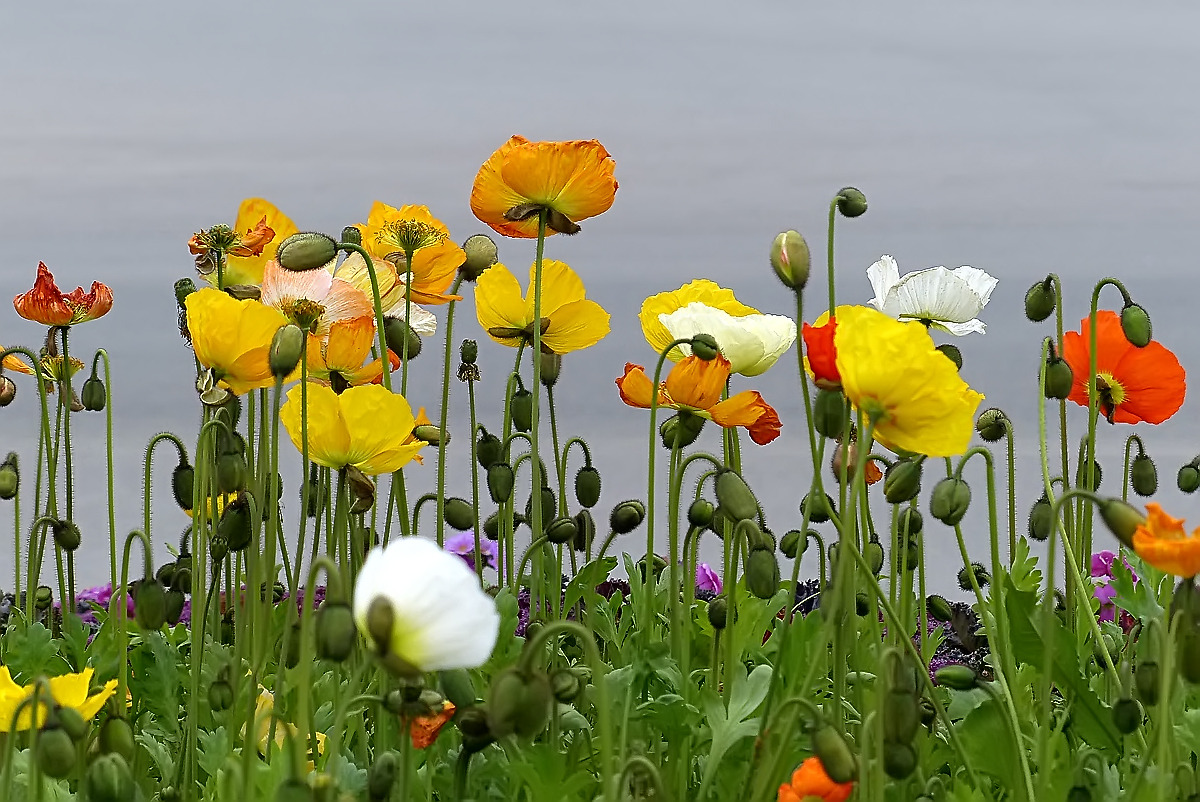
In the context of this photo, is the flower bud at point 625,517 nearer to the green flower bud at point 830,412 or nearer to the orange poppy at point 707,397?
the orange poppy at point 707,397

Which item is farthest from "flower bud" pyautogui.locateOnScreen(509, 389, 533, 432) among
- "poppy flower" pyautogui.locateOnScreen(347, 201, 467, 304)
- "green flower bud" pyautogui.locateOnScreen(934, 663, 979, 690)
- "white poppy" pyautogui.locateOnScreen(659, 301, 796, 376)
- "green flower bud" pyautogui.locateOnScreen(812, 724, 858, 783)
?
"green flower bud" pyautogui.locateOnScreen(812, 724, 858, 783)

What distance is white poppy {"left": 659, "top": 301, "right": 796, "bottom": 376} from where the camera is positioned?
1472 millimetres

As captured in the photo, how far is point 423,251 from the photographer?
1723mm

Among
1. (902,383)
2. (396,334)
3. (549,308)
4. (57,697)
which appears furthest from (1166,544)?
(396,334)

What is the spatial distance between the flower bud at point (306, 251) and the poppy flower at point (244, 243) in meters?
0.34

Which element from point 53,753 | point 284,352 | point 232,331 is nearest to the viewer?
point 53,753

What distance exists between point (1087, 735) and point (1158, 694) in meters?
0.52

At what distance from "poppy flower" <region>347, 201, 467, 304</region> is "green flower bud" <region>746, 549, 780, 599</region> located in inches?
23.4

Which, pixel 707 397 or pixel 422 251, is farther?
pixel 422 251

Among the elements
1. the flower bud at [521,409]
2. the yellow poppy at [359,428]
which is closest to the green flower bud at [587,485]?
the flower bud at [521,409]

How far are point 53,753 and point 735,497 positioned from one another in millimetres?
617

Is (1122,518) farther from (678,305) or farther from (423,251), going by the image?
(423,251)

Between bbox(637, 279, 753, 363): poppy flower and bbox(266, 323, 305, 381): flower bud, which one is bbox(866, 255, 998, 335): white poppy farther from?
bbox(266, 323, 305, 381): flower bud

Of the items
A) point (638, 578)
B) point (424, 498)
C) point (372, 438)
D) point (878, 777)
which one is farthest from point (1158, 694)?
point (424, 498)
